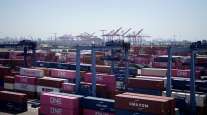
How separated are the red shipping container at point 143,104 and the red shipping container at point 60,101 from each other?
4767 mm

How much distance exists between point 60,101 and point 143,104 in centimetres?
893

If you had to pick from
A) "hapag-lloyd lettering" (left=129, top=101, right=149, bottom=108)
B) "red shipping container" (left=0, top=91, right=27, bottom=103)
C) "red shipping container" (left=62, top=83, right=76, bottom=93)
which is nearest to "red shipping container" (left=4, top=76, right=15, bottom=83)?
"red shipping container" (left=0, top=91, right=27, bottom=103)

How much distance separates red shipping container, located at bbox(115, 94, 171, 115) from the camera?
68.8 ft

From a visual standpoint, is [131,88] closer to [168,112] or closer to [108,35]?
[168,112]

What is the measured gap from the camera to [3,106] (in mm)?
32906

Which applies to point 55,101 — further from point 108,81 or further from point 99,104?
point 108,81

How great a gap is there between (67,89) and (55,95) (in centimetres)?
809

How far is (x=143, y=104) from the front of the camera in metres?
21.6

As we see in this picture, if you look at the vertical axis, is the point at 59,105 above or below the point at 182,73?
below

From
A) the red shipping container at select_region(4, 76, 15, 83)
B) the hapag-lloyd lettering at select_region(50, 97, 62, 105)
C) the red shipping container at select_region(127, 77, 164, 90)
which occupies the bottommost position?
the hapag-lloyd lettering at select_region(50, 97, 62, 105)

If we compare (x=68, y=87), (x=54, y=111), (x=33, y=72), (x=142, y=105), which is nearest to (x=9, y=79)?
(x=33, y=72)

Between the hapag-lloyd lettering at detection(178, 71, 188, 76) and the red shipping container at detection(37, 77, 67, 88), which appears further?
the hapag-lloyd lettering at detection(178, 71, 188, 76)

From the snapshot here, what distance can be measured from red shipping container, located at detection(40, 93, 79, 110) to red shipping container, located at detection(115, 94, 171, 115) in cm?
477

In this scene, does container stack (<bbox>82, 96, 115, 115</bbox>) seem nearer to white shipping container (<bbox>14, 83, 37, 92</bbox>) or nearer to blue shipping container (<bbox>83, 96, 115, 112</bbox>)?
blue shipping container (<bbox>83, 96, 115, 112</bbox>)
